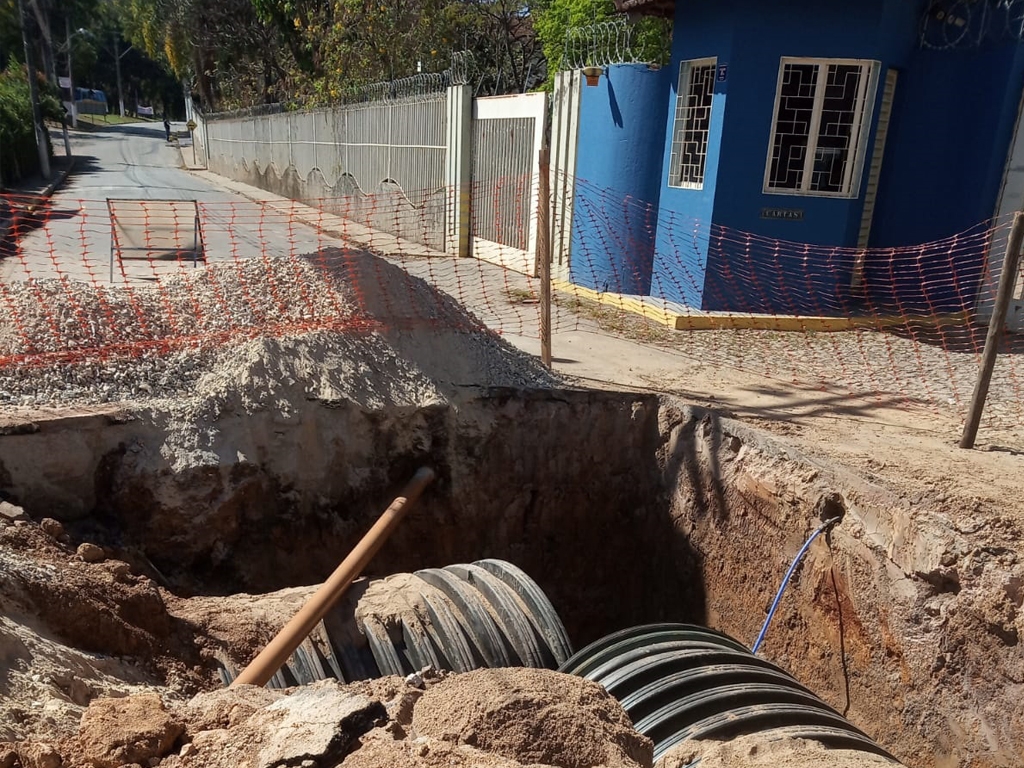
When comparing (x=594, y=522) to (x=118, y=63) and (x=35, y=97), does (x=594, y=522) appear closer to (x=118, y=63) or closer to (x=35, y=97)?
(x=35, y=97)

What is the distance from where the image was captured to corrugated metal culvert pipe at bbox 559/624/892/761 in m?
3.50

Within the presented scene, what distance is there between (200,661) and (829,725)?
3074 mm

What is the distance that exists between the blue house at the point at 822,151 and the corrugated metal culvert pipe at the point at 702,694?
5889 millimetres

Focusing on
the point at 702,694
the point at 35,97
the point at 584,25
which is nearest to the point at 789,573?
the point at 702,694

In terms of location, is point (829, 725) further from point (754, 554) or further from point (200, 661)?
point (200, 661)

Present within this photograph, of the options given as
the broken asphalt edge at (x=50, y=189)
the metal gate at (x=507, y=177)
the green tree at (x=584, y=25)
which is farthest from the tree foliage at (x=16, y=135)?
the green tree at (x=584, y=25)

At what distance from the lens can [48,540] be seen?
13.7 feet

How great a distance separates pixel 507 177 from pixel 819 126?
5.06 m

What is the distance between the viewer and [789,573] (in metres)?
4.80

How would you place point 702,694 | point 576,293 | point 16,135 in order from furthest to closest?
point 16,135 → point 576,293 → point 702,694

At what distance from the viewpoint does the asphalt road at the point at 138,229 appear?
398 inches

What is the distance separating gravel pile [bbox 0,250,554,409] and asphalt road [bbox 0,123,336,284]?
1.45 meters

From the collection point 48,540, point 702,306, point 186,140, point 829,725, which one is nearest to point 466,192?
point 702,306

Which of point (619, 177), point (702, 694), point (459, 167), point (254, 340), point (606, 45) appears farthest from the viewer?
point (459, 167)
